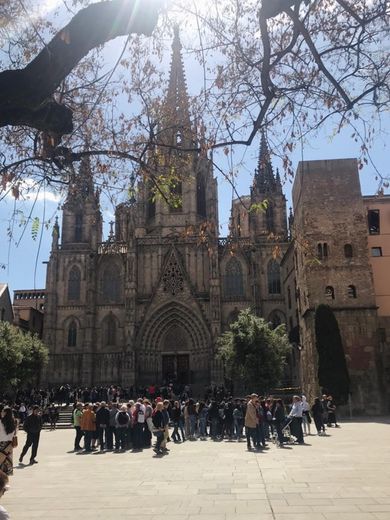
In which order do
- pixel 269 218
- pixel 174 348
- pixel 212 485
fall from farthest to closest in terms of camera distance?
pixel 269 218 < pixel 174 348 < pixel 212 485

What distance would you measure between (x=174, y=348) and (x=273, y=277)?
11.0m

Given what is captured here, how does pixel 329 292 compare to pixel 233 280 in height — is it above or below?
below

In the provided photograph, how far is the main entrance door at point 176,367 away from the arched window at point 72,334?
26.8ft

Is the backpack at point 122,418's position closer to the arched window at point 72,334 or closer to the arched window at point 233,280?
the arched window at point 233,280

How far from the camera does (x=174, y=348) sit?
4628 centimetres

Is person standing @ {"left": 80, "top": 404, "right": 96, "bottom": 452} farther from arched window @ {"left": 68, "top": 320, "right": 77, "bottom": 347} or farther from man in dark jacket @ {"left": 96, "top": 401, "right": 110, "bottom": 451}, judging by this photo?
arched window @ {"left": 68, "top": 320, "right": 77, "bottom": 347}

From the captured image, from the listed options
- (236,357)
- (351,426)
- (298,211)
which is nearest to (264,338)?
(236,357)

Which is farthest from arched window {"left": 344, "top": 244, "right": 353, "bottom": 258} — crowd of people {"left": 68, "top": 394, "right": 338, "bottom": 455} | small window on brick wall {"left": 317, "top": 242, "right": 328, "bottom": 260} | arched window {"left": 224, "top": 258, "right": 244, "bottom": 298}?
arched window {"left": 224, "top": 258, "right": 244, "bottom": 298}

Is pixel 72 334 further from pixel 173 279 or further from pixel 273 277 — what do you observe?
pixel 273 277

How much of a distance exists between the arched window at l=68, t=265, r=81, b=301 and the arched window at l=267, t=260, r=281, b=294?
1754cm

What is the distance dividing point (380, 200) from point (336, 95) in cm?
2635

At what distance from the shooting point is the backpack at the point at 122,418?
1587 centimetres

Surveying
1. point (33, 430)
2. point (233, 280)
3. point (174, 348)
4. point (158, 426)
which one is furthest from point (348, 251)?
point (174, 348)

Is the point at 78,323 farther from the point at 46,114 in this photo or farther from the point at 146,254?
the point at 46,114
